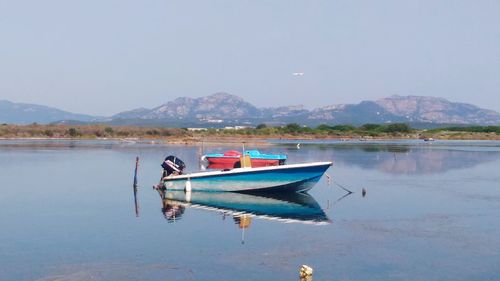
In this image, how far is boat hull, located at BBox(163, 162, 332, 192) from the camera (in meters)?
26.6

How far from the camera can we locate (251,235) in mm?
17688

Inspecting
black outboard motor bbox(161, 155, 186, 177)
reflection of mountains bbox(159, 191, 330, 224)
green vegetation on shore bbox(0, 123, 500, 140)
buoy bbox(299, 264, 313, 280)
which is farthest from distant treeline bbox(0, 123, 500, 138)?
buoy bbox(299, 264, 313, 280)

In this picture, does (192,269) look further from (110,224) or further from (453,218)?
(453,218)

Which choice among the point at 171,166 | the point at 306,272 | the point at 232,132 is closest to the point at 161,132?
the point at 232,132

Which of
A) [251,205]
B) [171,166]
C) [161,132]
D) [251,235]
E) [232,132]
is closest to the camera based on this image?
[251,235]

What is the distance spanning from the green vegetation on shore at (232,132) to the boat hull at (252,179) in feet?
244

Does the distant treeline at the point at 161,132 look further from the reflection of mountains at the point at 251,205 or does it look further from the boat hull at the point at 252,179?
the reflection of mountains at the point at 251,205

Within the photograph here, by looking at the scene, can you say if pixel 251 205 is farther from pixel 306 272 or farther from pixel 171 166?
pixel 306 272

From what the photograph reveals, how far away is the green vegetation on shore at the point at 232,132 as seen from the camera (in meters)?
109

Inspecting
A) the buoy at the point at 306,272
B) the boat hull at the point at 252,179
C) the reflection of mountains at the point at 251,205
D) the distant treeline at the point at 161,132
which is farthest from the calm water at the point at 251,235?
the distant treeline at the point at 161,132

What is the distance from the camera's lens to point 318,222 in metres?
20.1

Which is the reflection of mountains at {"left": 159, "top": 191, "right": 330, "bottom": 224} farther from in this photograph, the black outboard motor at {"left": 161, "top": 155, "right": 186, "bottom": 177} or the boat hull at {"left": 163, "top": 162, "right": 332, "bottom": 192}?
the black outboard motor at {"left": 161, "top": 155, "right": 186, "bottom": 177}

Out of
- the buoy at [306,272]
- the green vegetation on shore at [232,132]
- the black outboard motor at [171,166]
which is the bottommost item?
the buoy at [306,272]

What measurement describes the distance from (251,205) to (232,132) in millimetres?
95861
